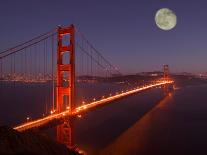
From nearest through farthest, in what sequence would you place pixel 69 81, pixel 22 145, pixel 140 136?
pixel 22 145
pixel 69 81
pixel 140 136

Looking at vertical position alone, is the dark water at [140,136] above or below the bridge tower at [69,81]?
below

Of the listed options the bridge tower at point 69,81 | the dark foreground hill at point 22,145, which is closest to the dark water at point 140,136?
the bridge tower at point 69,81

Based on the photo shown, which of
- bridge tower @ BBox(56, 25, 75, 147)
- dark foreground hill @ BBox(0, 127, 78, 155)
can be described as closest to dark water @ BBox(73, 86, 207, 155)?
bridge tower @ BBox(56, 25, 75, 147)

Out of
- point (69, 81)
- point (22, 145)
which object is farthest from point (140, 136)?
point (22, 145)

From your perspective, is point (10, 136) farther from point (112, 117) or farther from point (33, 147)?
point (112, 117)

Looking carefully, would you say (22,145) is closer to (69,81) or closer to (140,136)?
(69,81)

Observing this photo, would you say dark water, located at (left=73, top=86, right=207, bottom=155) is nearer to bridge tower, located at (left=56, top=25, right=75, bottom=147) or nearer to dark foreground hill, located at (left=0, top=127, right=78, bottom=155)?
bridge tower, located at (left=56, top=25, right=75, bottom=147)

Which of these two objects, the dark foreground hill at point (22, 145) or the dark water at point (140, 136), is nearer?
the dark foreground hill at point (22, 145)

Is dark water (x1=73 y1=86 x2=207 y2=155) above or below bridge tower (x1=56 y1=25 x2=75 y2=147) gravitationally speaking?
below

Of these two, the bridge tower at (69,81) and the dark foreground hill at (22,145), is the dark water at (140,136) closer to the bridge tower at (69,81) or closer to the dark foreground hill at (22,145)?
the bridge tower at (69,81)

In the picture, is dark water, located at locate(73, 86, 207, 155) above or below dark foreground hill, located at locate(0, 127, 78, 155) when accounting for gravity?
below

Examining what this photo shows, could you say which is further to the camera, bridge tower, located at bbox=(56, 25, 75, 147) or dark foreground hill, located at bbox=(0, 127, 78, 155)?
bridge tower, located at bbox=(56, 25, 75, 147)

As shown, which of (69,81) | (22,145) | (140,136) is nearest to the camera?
(22,145)

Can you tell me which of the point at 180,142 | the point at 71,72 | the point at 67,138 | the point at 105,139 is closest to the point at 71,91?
the point at 71,72
